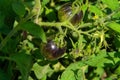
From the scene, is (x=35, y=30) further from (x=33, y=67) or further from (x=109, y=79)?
(x=109, y=79)

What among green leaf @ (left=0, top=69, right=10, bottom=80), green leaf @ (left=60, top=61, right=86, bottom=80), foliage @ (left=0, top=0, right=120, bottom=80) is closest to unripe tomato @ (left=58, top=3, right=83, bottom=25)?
foliage @ (left=0, top=0, right=120, bottom=80)

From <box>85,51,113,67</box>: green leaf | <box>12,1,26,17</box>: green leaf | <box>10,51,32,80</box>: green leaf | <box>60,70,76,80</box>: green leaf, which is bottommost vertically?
<box>60,70,76,80</box>: green leaf

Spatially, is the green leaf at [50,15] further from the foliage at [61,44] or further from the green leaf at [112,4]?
the green leaf at [112,4]

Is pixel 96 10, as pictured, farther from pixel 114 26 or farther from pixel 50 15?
pixel 50 15

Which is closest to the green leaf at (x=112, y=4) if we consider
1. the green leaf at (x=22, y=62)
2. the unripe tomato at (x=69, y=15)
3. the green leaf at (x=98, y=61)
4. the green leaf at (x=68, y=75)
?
the unripe tomato at (x=69, y=15)

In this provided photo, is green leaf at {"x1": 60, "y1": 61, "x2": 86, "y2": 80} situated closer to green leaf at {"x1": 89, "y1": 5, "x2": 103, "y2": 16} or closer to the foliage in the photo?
the foliage
